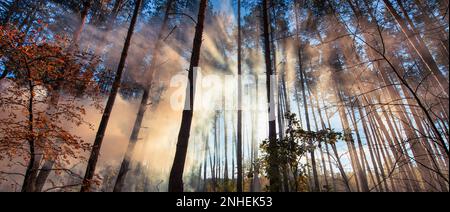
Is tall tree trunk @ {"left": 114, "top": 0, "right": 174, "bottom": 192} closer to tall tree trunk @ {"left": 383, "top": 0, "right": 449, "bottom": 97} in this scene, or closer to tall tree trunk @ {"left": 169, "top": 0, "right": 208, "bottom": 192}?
tall tree trunk @ {"left": 169, "top": 0, "right": 208, "bottom": 192}

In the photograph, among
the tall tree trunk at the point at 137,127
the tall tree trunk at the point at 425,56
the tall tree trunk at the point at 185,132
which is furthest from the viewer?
the tall tree trunk at the point at 137,127

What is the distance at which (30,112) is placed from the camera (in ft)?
15.3

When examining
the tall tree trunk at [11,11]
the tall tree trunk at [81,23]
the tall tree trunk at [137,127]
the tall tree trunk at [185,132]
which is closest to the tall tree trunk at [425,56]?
the tall tree trunk at [185,132]

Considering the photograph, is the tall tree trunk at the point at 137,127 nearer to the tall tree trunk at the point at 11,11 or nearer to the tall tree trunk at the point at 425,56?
the tall tree trunk at the point at 11,11

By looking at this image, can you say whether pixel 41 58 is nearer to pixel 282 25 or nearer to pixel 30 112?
pixel 30 112

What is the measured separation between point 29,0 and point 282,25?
16.8 metres

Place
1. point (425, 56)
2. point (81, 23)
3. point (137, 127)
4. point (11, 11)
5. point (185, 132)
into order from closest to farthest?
1. point (425, 56)
2. point (185, 132)
3. point (81, 23)
4. point (137, 127)
5. point (11, 11)

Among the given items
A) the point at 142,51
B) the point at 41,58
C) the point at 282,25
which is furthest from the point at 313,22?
the point at 41,58

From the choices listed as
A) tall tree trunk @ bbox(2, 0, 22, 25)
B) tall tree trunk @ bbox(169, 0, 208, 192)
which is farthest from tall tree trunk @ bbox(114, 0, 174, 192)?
tall tree trunk @ bbox(2, 0, 22, 25)

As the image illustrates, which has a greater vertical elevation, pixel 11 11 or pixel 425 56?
pixel 11 11

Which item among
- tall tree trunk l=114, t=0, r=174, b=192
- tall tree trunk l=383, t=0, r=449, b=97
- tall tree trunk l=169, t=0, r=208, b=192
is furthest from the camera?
tall tree trunk l=114, t=0, r=174, b=192

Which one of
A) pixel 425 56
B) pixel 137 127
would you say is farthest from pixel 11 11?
pixel 425 56

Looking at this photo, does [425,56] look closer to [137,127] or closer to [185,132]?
[185,132]

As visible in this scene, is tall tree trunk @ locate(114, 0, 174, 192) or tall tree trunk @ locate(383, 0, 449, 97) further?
tall tree trunk @ locate(114, 0, 174, 192)
